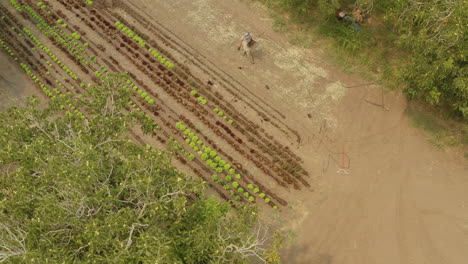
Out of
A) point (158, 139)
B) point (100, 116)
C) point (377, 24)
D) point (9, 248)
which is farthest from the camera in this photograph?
point (377, 24)

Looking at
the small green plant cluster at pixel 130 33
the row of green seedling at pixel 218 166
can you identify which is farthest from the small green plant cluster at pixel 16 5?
the row of green seedling at pixel 218 166

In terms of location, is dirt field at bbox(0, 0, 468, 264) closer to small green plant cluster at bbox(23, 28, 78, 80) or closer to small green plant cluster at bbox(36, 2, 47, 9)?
small green plant cluster at bbox(23, 28, 78, 80)

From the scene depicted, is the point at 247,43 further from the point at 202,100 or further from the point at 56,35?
the point at 56,35

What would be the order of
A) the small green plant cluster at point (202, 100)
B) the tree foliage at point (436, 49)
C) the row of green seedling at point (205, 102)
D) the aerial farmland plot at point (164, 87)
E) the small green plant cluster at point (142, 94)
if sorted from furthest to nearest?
the small green plant cluster at point (142, 94)
the small green plant cluster at point (202, 100)
the row of green seedling at point (205, 102)
the aerial farmland plot at point (164, 87)
the tree foliage at point (436, 49)

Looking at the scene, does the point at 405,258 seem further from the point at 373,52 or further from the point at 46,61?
the point at 46,61

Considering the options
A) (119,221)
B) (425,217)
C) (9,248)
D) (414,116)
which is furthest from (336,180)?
(9,248)

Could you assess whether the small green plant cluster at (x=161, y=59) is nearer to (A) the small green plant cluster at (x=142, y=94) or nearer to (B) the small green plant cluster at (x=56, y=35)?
(A) the small green plant cluster at (x=142, y=94)
